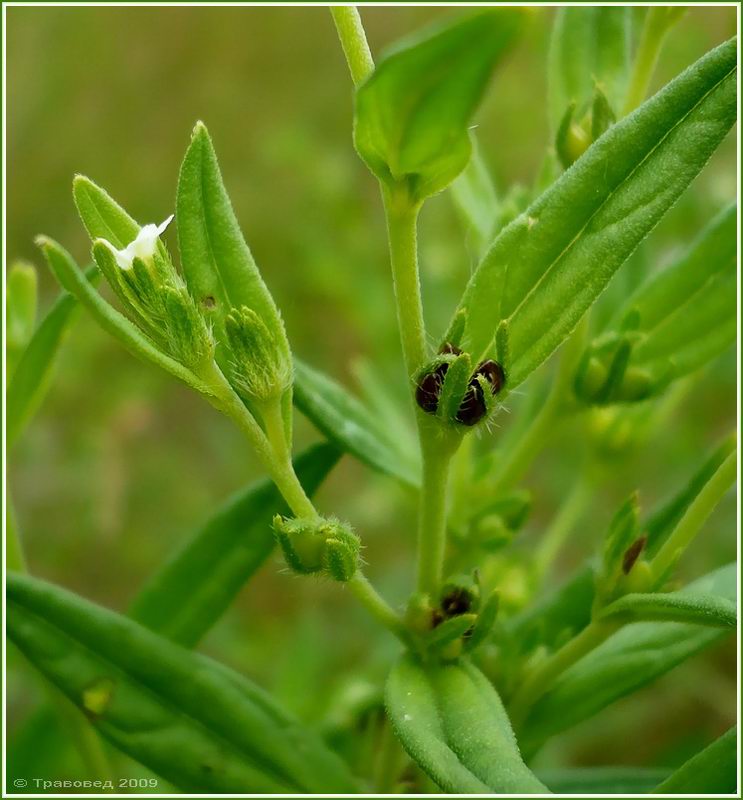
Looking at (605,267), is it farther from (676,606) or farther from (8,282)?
(8,282)

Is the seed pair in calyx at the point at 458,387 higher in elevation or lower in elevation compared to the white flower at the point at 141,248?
lower

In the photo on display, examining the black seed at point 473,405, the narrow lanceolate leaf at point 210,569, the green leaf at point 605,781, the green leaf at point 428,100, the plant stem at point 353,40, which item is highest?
the plant stem at point 353,40

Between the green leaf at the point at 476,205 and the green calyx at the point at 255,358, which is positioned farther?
the green leaf at the point at 476,205

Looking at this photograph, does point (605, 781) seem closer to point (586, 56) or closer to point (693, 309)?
point (693, 309)

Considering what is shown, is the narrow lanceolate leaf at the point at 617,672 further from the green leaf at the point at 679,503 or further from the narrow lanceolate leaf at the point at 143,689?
the narrow lanceolate leaf at the point at 143,689

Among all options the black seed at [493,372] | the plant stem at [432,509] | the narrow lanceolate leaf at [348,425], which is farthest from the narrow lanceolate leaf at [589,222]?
the narrow lanceolate leaf at [348,425]

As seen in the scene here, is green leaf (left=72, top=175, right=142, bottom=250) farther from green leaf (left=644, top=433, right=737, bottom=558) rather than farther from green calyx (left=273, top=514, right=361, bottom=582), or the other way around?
green leaf (left=644, top=433, right=737, bottom=558)

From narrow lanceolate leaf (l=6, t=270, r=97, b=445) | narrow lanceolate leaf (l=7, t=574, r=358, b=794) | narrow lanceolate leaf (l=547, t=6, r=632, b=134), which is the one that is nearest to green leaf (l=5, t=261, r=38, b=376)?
narrow lanceolate leaf (l=6, t=270, r=97, b=445)
